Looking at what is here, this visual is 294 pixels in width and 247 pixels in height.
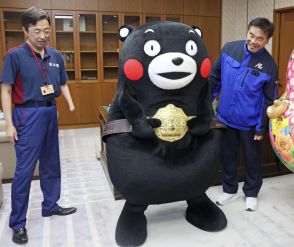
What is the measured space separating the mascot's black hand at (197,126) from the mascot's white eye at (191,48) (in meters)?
0.35

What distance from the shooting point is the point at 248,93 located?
2.18 meters

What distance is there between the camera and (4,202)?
2551 millimetres

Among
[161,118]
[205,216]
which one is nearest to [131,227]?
[205,216]

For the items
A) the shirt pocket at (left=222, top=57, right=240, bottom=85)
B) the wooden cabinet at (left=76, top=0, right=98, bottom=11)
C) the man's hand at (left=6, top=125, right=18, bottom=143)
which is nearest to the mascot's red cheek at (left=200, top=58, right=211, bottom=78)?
the shirt pocket at (left=222, top=57, right=240, bottom=85)

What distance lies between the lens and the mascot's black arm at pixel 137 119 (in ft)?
5.42

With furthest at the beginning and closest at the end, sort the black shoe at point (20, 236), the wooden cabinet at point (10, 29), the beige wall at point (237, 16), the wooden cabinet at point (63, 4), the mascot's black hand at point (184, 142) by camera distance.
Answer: the beige wall at point (237, 16), the wooden cabinet at point (63, 4), the wooden cabinet at point (10, 29), the black shoe at point (20, 236), the mascot's black hand at point (184, 142)

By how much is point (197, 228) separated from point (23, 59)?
58.6 inches

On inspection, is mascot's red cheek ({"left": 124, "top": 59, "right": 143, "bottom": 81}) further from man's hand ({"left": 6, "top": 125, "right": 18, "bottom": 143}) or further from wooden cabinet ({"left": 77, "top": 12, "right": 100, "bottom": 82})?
wooden cabinet ({"left": 77, "top": 12, "right": 100, "bottom": 82})

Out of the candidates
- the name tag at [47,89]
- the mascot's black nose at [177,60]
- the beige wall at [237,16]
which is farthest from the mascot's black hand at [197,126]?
the beige wall at [237,16]

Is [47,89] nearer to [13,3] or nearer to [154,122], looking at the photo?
[154,122]

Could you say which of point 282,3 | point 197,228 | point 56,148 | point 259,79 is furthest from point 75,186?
point 282,3

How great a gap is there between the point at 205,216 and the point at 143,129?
0.81 m

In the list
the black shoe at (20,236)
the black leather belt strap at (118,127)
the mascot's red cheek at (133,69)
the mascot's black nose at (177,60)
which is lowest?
the black shoe at (20,236)

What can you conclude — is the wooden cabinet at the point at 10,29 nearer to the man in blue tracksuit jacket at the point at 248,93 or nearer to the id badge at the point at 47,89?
the id badge at the point at 47,89
